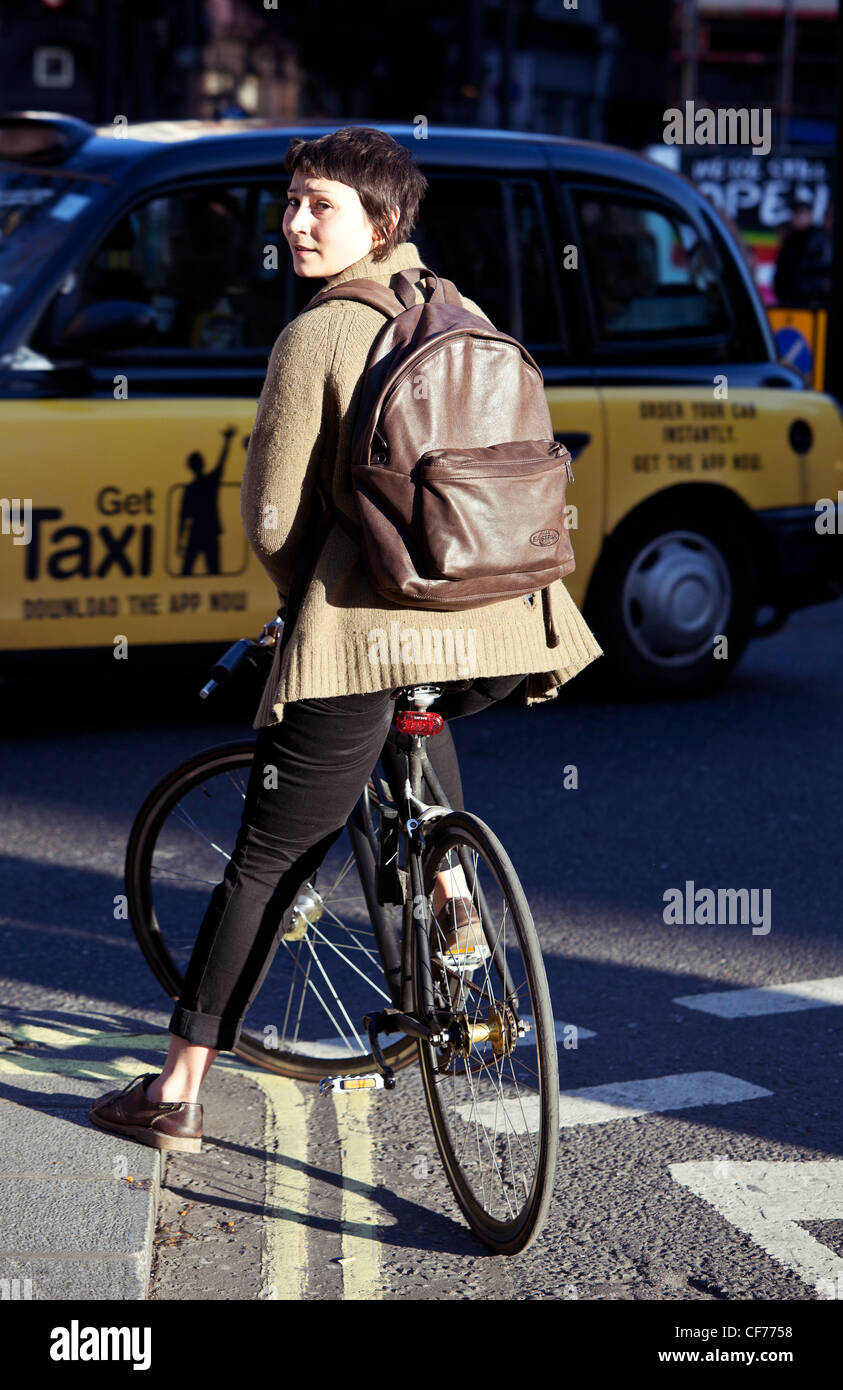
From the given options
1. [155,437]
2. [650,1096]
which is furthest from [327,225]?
[155,437]

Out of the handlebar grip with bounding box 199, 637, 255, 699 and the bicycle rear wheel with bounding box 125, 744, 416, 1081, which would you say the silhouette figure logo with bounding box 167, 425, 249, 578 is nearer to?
the bicycle rear wheel with bounding box 125, 744, 416, 1081

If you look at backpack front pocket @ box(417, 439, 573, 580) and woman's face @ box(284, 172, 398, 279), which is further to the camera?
woman's face @ box(284, 172, 398, 279)

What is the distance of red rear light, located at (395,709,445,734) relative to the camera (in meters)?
3.24

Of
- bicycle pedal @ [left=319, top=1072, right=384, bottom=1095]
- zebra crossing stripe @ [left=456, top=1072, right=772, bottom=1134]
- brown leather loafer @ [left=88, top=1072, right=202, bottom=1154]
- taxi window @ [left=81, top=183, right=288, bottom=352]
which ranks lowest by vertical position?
zebra crossing stripe @ [left=456, top=1072, right=772, bottom=1134]

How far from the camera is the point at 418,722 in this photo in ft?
10.6

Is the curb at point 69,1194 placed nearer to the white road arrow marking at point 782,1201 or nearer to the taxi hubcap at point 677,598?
the white road arrow marking at point 782,1201

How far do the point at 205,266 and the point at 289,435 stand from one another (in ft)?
12.2

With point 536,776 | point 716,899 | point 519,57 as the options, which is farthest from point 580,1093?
point 519,57

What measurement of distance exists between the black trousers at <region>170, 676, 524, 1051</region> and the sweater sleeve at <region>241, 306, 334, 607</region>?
0.33 metres

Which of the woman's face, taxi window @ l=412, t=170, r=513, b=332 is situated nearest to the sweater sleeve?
the woman's face

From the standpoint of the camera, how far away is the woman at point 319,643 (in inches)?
119

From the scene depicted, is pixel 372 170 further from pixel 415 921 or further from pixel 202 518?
pixel 202 518

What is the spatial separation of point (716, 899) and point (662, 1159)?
166 cm

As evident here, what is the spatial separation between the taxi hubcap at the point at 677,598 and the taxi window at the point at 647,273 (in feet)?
2.70
